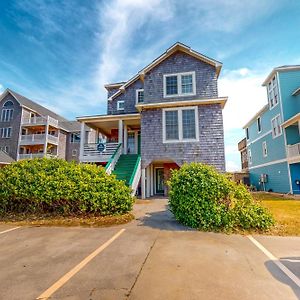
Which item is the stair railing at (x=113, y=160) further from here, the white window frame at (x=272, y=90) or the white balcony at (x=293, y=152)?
the white window frame at (x=272, y=90)

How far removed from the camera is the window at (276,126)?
18.9m

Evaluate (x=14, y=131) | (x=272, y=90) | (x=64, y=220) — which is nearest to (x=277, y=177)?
(x=272, y=90)

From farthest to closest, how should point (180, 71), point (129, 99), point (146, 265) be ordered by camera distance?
point (129, 99)
point (180, 71)
point (146, 265)

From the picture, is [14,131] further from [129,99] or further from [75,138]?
[129,99]

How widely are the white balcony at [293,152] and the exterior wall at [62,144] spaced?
1300 inches

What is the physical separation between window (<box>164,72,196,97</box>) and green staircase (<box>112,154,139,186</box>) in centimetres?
506

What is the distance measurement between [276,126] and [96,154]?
56.9 feet

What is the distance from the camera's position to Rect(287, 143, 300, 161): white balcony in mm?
15961

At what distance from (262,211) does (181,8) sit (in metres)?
8.95

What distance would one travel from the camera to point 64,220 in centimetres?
742

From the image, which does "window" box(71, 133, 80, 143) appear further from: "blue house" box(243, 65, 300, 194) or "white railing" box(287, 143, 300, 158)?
"white railing" box(287, 143, 300, 158)

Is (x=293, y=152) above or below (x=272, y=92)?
below

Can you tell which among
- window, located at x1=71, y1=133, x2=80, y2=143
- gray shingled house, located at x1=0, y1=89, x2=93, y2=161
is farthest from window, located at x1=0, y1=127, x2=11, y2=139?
window, located at x1=71, y1=133, x2=80, y2=143

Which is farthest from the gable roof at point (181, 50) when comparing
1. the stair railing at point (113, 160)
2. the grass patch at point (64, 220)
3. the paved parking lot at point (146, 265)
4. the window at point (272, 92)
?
the paved parking lot at point (146, 265)
